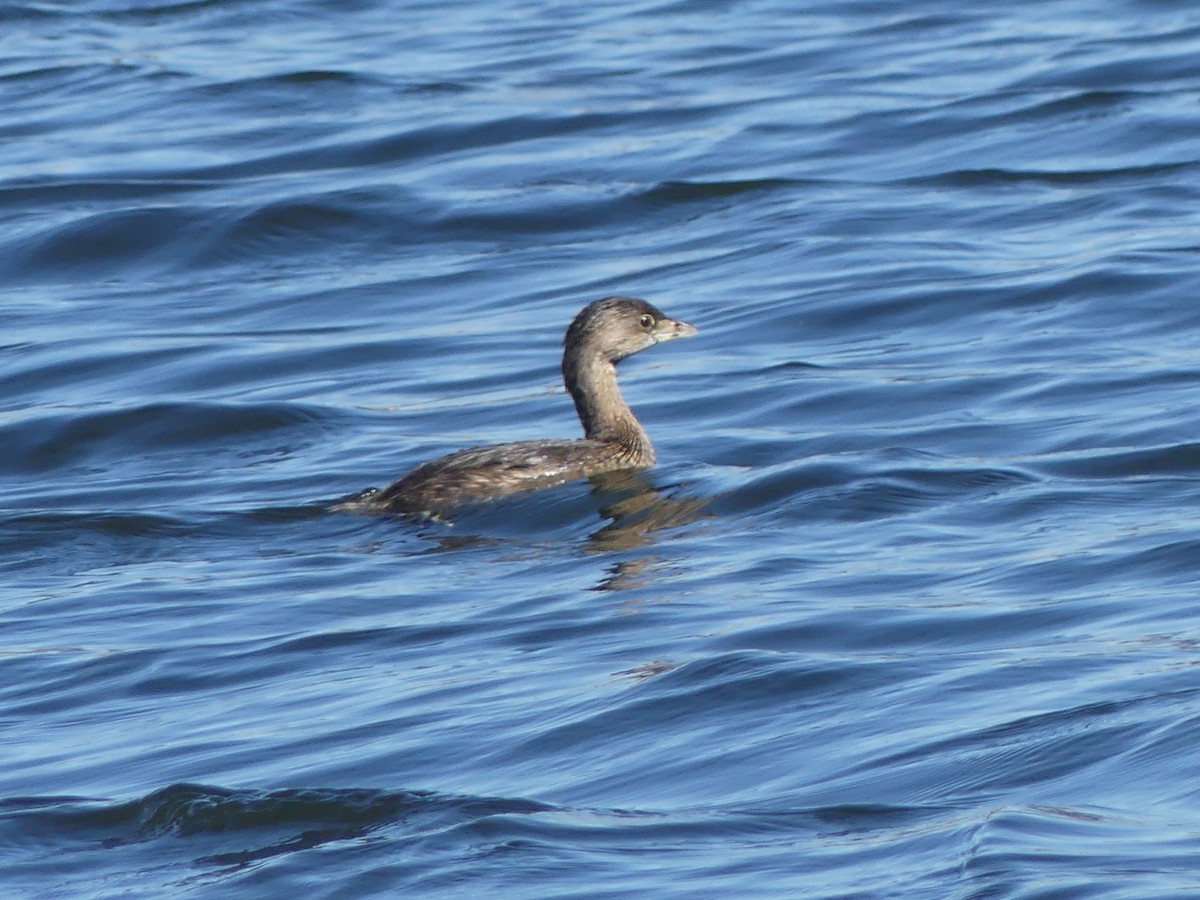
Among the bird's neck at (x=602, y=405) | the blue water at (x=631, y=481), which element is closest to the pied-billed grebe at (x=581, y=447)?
the bird's neck at (x=602, y=405)

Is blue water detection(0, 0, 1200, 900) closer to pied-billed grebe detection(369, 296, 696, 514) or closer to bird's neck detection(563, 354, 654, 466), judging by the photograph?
pied-billed grebe detection(369, 296, 696, 514)

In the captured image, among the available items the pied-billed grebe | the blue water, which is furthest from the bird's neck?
the blue water

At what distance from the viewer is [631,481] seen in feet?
38.3

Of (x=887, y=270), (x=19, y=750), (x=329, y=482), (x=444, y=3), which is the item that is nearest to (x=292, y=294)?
(x=887, y=270)

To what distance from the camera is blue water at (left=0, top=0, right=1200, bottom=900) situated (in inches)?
266

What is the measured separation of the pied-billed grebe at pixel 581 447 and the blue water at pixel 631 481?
15cm

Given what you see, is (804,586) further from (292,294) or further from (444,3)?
(444,3)

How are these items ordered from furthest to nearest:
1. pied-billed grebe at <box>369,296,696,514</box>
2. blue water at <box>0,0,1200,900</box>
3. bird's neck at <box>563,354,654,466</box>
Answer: bird's neck at <box>563,354,654,466</box>, pied-billed grebe at <box>369,296,696,514</box>, blue water at <box>0,0,1200,900</box>

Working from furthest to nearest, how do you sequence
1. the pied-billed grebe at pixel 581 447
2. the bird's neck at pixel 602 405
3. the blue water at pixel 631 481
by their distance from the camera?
the bird's neck at pixel 602 405, the pied-billed grebe at pixel 581 447, the blue water at pixel 631 481

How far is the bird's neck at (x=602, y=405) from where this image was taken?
1199cm

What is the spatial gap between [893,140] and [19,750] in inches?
509

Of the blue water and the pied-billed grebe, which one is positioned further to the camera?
the pied-billed grebe

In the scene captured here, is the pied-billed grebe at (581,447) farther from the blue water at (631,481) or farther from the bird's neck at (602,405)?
the blue water at (631,481)

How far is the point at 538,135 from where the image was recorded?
20.8m
